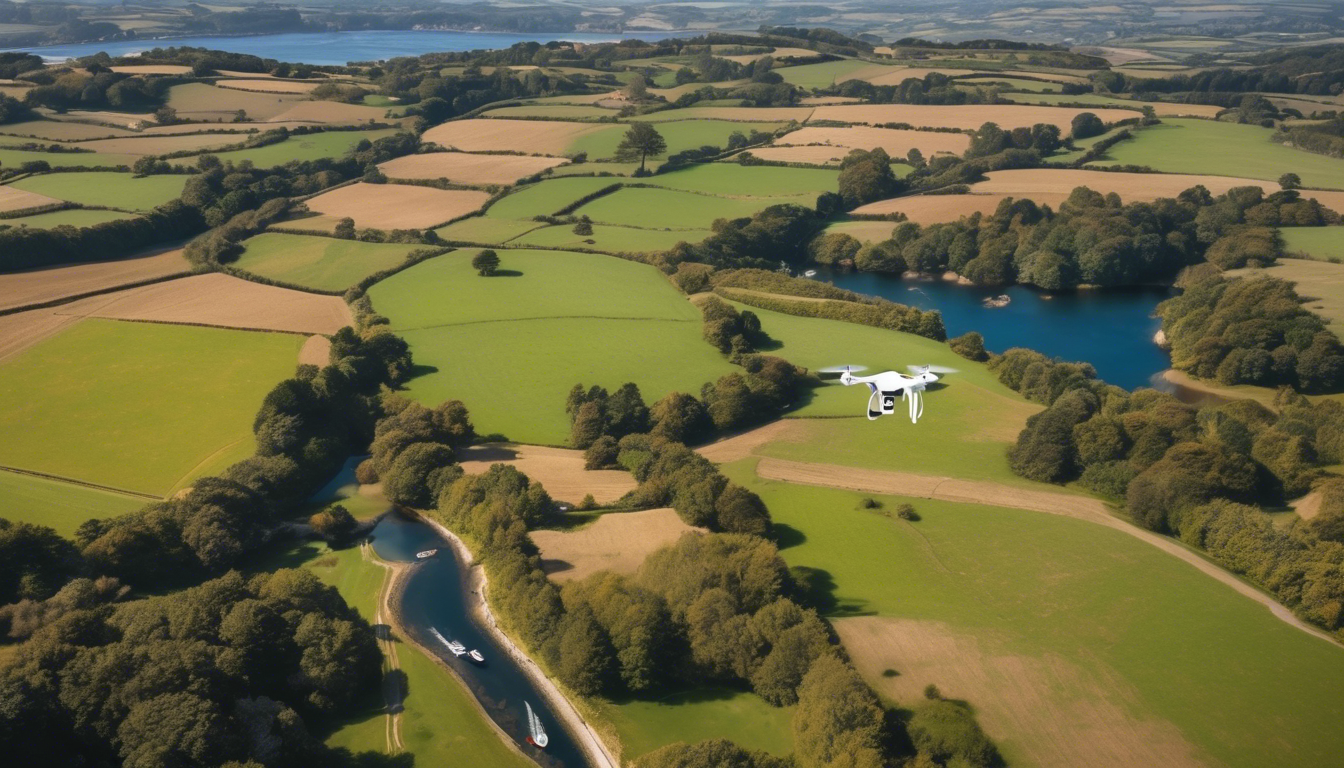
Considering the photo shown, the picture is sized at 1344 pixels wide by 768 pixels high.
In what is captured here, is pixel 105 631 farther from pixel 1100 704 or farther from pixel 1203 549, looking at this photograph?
pixel 1203 549

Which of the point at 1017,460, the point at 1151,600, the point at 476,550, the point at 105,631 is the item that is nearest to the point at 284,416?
the point at 476,550

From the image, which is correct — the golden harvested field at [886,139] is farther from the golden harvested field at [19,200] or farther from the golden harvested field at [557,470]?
the golden harvested field at [19,200]

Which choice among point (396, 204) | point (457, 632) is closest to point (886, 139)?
point (396, 204)

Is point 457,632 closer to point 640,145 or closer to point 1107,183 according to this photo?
point 640,145

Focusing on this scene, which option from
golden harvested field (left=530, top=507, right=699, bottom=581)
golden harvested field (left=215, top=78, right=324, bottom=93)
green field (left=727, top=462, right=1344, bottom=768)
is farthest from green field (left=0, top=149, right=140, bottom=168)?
green field (left=727, top=462, right=1344, bottom=768)

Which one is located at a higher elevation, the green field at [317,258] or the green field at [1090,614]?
the green field at [1090,614]

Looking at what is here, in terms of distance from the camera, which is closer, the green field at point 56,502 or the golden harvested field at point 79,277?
the green field at point 56,502

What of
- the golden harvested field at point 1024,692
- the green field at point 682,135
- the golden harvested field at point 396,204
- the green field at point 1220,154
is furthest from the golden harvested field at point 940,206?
the golden harvested field at point 1024,692
